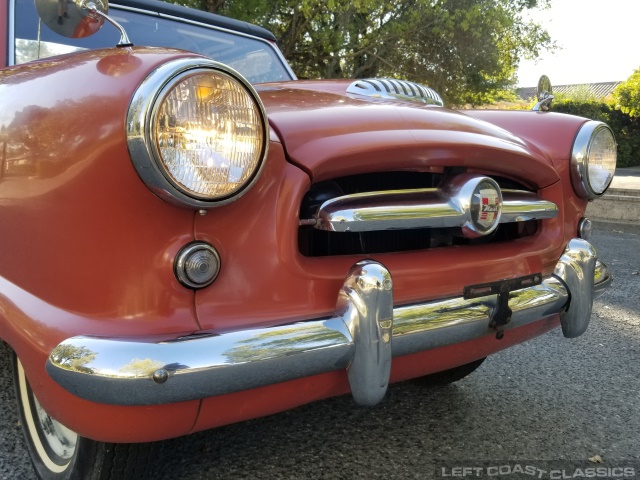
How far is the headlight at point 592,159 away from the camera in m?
2.04

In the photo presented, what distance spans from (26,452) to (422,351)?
1342 mm

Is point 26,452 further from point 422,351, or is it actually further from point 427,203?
point 427,203

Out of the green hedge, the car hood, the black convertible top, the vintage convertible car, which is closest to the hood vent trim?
the car hood

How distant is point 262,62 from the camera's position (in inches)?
117

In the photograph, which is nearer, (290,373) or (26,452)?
(290,373)

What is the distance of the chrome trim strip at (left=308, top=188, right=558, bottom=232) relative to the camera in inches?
54.0

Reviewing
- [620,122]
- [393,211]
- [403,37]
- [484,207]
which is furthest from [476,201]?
[620,122]

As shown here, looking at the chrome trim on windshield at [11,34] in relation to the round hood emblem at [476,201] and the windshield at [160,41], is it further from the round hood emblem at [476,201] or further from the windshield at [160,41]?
the round hood emblem at [476,201]

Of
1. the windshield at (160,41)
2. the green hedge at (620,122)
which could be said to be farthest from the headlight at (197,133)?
the green hedge at (620,122)

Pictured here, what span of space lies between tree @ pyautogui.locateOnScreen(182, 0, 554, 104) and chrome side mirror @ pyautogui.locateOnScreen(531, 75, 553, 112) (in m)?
7.66

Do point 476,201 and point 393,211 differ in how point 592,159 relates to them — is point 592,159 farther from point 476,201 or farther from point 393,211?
point 393,211

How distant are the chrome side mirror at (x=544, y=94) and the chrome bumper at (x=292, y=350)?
1190 mm

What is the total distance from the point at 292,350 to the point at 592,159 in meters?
1.43

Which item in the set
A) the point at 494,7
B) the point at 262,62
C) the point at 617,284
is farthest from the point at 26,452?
the point at 494,7
